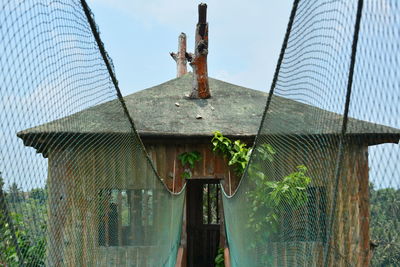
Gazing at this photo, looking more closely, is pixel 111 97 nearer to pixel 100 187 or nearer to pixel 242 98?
pixel 100 187

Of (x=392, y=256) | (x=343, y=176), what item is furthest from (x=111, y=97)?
(x=392, y=256)

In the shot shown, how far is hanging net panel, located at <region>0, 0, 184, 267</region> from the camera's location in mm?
1200

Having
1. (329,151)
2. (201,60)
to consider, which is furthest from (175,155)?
(329,151)

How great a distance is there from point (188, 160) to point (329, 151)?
4.82 m

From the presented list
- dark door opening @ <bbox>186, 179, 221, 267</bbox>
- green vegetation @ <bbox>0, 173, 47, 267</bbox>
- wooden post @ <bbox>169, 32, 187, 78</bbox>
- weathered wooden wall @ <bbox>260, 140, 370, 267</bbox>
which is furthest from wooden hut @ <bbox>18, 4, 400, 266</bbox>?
wooden post @ <bbox>169, 32, 187, 78</bbox>

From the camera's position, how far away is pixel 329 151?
5.26ft

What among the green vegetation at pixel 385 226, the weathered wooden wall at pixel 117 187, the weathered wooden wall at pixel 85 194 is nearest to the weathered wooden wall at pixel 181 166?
the weathered wooden wall at pixel 85 194

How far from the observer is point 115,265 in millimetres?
2895

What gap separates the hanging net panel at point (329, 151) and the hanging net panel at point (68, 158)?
80 cm

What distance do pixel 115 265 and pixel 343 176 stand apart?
1.76 m

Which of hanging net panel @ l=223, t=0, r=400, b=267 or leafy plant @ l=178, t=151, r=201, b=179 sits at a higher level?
leafy plant @ l=178, t=151, r=201, b=179

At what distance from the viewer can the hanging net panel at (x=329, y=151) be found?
105 centimetres

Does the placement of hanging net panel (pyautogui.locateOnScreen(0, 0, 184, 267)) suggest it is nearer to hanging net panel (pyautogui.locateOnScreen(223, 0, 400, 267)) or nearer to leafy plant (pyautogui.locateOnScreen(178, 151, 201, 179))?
hanging net panel (pyautogui.locateOnScreen(223, 0, 400, 267))

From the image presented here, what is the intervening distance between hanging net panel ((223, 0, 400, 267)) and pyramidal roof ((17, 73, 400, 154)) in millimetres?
13
